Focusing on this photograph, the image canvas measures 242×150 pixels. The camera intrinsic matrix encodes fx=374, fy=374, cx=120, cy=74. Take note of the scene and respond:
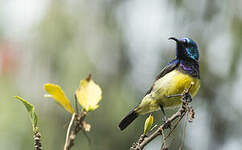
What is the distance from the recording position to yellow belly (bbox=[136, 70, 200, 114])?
2299 mm

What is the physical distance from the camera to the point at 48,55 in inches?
180

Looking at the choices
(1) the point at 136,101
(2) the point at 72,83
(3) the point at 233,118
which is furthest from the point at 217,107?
(2) the point at 72,83

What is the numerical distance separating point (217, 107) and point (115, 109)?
1.42 meters

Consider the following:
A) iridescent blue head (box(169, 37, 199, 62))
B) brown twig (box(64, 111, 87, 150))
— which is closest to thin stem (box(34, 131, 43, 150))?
brown twig (box(64, 111, 87, 150))

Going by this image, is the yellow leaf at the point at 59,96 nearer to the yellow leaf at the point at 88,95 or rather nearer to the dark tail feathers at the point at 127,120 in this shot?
the yellow leaf at the point at 88,95

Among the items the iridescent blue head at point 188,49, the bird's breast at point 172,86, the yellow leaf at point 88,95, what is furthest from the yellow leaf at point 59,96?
the iridescent blue head at point 188,49

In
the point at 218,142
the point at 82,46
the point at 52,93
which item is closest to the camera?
the point at 52,93

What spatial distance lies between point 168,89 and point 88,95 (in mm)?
1728

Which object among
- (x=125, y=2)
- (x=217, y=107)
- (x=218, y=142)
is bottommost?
(x=218, y=142)

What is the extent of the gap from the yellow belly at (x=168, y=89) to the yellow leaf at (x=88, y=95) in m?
1.63

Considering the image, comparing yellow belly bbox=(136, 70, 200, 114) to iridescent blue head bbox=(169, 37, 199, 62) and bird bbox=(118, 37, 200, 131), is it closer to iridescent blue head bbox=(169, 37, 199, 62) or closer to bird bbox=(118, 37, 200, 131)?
bird bbox=(118, 37, 200, 131)

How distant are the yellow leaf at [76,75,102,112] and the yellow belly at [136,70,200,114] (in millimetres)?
1631

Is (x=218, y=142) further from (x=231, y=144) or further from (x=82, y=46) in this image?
(x=82, y=46)

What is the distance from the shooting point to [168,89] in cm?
236
